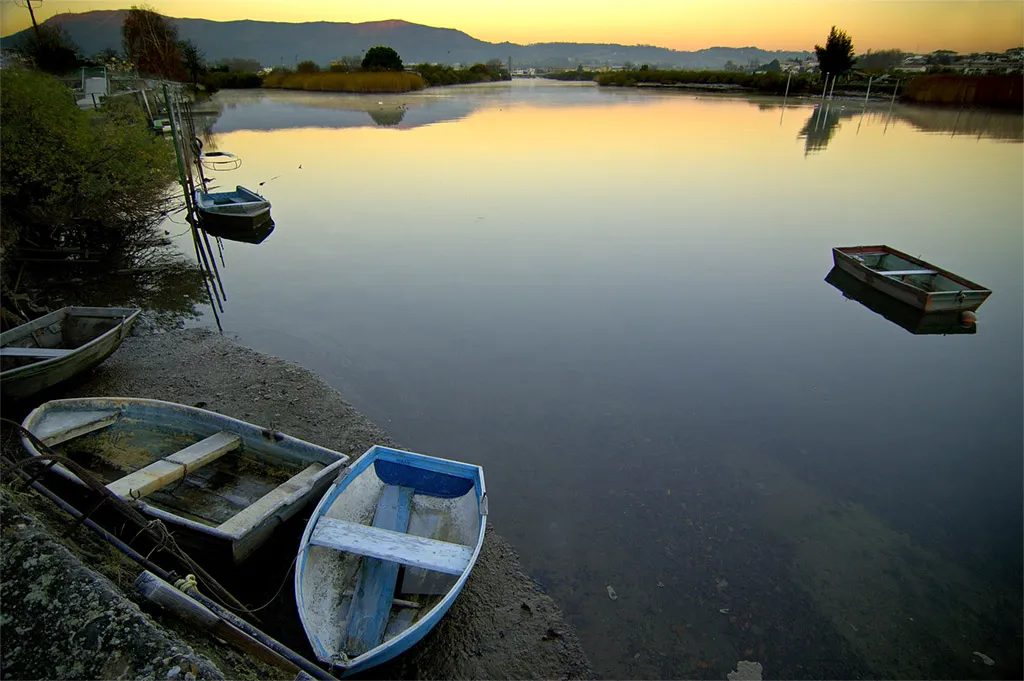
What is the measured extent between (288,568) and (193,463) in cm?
148

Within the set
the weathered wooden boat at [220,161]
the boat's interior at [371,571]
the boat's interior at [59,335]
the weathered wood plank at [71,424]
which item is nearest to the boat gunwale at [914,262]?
the boat's interior at [371,571]

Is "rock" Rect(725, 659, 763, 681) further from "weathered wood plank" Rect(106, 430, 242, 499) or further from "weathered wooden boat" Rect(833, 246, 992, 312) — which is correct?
"weathered wooden boat" Rect(833, 246, 992, 312)

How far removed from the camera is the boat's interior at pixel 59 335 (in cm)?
755

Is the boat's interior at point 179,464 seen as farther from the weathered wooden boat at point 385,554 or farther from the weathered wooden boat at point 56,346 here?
the weathered wooden boat at point 56,346

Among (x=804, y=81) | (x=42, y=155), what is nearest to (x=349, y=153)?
(x=42, y=155)

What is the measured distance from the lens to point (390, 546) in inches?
179

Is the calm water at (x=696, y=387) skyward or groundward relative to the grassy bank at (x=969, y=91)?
groundward

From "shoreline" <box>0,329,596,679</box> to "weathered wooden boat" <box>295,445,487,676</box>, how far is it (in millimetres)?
465

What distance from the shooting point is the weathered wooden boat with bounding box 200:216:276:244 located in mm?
15984

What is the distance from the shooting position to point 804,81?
72.9 meters

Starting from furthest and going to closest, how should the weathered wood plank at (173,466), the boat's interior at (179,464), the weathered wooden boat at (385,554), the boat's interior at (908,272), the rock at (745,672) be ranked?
the boat's interior at (908,272)
the boat's interior at (179,464)
the weathered wood plank at (173,466)
the rock at (745,672)
the weathered wooden boat at (385,554)

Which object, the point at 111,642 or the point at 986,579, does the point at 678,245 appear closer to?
the point at 986,579

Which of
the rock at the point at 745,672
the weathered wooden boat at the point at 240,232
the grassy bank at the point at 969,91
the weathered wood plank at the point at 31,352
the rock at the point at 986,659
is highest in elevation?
the grassy bank at the point at 969,91

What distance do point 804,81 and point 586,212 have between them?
73.3 meters
